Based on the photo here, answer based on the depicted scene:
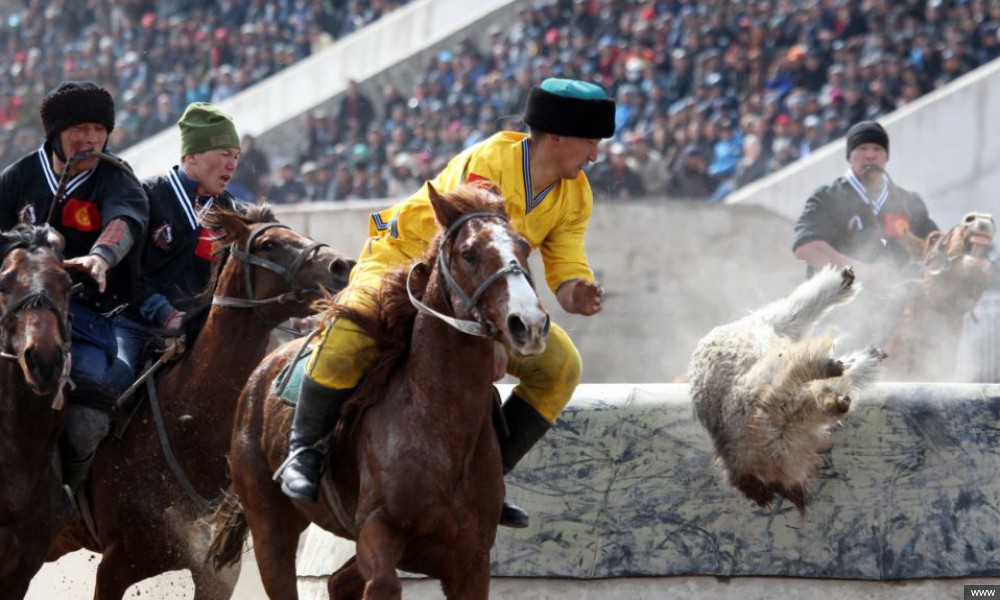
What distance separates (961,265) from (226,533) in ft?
17.1

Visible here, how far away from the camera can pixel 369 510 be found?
5461 millimetres

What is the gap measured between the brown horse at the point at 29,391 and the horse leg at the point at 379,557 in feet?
Result: 4.95

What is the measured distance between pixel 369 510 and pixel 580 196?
164cm

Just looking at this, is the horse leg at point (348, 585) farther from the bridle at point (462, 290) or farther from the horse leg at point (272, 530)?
the bridle at point (462, 290)

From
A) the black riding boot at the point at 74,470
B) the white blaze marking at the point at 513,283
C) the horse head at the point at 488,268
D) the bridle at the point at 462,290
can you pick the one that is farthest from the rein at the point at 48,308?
the white blaze marking at the point at 513,283

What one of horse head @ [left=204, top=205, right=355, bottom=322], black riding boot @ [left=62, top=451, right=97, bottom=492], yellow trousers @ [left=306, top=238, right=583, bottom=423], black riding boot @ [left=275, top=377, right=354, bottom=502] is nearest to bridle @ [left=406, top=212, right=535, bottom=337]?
yellow trousers @ [left=306, top=238, right=583, bottom=423]

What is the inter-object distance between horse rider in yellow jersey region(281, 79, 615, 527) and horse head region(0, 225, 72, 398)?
1.00 meters

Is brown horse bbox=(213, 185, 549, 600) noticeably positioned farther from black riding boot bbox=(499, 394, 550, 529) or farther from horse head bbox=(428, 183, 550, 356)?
black riding boot bbox=(499, 394, 550, 529)

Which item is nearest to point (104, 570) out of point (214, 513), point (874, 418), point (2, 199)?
point (214, 513)

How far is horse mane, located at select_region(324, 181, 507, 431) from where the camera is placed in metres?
5.67

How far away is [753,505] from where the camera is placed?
6.95 meters

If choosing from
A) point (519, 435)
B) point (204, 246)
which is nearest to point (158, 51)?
point (204, 246)

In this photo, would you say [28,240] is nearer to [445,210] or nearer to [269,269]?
[269,269]

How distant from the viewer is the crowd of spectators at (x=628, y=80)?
16562 millimetres
